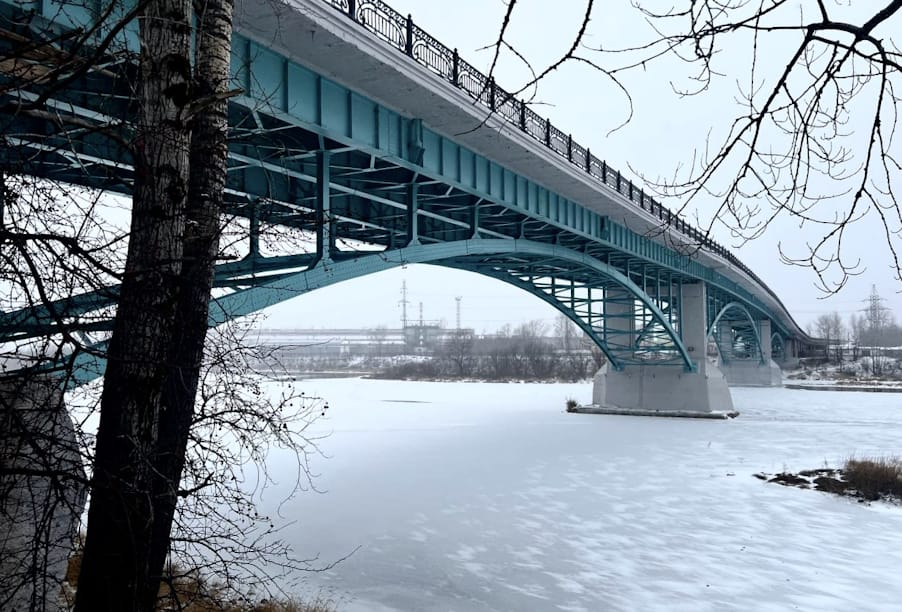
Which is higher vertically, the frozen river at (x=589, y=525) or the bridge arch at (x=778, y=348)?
the bridge arch at (x=778, y=348)

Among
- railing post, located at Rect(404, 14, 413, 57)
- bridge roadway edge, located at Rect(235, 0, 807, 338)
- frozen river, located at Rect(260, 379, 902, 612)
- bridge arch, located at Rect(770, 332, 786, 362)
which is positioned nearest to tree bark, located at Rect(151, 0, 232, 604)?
bridge roadway edge, located at Rect(235, 0, 807, 338)

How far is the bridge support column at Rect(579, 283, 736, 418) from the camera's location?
30.6m

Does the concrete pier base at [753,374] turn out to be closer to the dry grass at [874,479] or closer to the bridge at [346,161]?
the bridge at [346,161]

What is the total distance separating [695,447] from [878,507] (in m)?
7.55

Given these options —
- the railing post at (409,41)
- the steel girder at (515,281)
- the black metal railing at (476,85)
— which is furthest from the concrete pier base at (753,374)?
the railing post at (409,41)

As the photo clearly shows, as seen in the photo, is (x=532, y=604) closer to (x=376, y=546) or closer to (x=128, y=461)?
(x=376, y=546)

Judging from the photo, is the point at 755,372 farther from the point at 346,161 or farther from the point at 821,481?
the point at 346,161

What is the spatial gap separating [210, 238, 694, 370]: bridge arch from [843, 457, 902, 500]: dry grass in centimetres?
942

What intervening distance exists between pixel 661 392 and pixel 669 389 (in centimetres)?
41

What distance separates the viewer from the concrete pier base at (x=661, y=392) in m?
30.6

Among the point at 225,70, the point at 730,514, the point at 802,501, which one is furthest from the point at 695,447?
the point at 225,70

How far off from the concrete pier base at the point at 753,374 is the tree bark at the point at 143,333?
204ft

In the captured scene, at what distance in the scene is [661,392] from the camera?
3139cm

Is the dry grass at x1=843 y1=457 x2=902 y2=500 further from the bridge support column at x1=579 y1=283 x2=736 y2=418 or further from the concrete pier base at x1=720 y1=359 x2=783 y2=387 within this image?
the concrete pier base at x1=720 y1=359 x2=783 y2=387
